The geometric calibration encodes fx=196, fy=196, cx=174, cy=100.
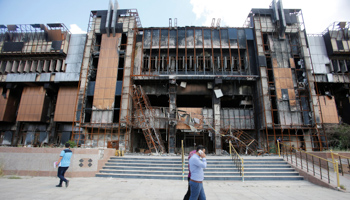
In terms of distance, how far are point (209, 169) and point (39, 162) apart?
9522 mm

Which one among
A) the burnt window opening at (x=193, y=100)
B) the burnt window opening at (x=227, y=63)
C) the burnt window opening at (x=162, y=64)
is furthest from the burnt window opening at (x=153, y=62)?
the burnt window opening at (x=227, y=63)

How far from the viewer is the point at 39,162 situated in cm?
1064

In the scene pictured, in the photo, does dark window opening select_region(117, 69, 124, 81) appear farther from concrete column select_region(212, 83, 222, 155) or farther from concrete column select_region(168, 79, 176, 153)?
concrete column select_region(212, 83, 222, 155)

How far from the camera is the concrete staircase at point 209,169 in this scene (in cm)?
1074

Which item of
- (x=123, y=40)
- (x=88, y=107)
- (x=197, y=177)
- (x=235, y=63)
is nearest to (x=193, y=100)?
(x=235, y=63)

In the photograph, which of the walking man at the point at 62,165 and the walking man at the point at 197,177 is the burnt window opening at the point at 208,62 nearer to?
the walking man at the point at 62,165

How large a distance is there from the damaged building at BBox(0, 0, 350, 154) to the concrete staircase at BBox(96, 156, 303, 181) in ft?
22.0

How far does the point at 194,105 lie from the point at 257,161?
Result: 18.3m

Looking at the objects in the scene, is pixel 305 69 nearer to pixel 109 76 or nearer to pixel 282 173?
pixel 282 173

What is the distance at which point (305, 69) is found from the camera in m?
22.7

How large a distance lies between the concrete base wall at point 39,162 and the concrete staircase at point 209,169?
102 cm

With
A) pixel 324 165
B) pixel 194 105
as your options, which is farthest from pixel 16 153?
pixel 194 105

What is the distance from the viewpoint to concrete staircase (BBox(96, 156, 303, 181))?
35.2ft

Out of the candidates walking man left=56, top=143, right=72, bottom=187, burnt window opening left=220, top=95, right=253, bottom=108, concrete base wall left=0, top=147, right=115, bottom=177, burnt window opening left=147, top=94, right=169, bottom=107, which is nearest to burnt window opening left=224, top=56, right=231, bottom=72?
burnt window opening left=220, top=95, right=253, bottom=108
